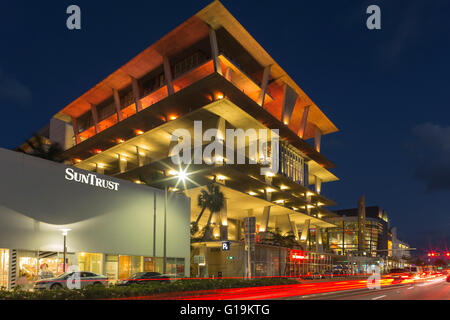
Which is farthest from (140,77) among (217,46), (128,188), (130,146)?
(128,188)

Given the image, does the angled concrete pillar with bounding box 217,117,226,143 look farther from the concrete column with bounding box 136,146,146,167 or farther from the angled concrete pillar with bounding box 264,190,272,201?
the concrete column with bounding box 136,146,146,167

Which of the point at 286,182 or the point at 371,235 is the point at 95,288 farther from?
the point at 371,235

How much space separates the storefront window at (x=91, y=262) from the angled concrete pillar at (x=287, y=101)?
44.2 metres

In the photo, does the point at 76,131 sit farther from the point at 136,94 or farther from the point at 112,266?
the point at 112,266

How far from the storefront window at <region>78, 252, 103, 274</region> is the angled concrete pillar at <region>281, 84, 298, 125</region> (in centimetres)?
4421

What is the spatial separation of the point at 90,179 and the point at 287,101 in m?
45.1

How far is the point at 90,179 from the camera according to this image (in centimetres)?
3412

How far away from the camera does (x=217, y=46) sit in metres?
58.5

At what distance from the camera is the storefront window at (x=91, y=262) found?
32.6 metres

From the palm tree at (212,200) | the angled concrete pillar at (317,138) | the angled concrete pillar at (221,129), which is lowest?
the palm tree at (212,200)

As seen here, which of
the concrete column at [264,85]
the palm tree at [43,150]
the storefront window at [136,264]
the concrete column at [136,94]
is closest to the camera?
the storefront window at [136,264]

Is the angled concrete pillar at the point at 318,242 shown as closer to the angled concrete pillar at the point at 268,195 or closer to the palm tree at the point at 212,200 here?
the angled concrete pillar at the point at 268,195

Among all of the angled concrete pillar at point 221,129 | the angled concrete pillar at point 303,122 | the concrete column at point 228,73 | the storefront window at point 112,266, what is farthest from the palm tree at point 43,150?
the angled concrete pillar at point 303,122

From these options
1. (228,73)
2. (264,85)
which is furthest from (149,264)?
(264,85)
